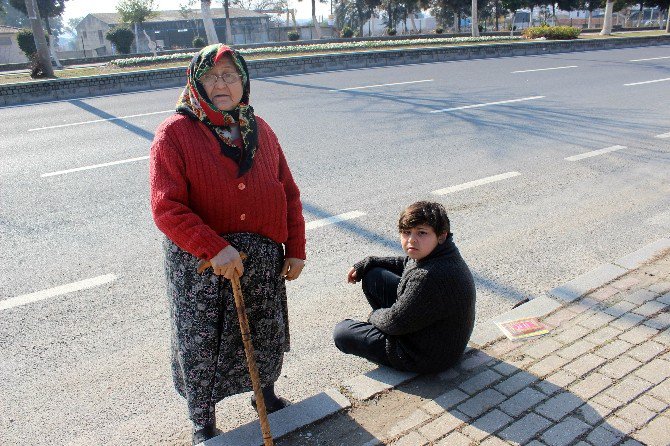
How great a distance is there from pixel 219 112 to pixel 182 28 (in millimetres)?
71312

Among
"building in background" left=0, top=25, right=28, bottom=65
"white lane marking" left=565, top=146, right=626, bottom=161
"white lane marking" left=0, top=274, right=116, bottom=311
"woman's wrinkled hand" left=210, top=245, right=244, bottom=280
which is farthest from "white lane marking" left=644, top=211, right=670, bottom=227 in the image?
"building in background" left=0, top=25, right=28, bottom=65

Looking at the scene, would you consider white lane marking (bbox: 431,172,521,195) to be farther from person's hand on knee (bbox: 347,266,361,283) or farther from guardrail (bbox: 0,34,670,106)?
guardrail (bbox: 0,34,670,106)

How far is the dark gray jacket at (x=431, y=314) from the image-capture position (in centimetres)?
293

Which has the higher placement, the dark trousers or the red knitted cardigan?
the red knitted cardigan

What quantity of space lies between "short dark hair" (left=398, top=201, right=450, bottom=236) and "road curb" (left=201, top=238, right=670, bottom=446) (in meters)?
0.78

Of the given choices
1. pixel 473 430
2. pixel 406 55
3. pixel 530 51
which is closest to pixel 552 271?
pixel 473 430

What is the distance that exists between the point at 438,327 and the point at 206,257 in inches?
51.8

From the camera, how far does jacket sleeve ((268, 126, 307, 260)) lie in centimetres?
274

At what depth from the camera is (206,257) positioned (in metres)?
2.27

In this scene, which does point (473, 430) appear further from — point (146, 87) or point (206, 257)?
point (146, 87)

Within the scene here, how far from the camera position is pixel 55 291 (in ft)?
14.0

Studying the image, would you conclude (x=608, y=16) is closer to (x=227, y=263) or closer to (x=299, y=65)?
(x=299, y=65)

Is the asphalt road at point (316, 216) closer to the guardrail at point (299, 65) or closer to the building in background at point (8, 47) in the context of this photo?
the guardrail at point (299, 65)

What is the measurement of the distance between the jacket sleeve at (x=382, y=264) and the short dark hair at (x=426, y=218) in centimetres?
45
